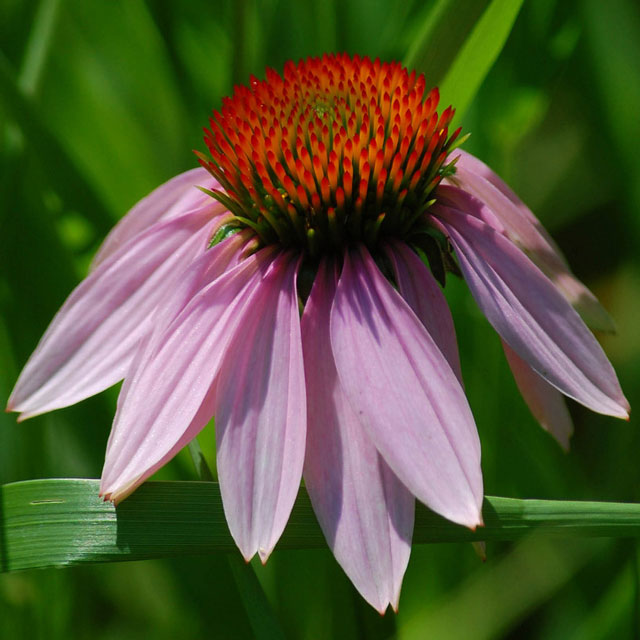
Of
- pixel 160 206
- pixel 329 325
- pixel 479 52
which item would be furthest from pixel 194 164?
pixel 329 325

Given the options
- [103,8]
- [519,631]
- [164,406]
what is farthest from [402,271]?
[103,8]

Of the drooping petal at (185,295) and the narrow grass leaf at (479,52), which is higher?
the narrow grass leaf at (479,52)

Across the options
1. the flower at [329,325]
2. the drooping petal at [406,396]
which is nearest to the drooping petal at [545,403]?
the flower at [329,325]

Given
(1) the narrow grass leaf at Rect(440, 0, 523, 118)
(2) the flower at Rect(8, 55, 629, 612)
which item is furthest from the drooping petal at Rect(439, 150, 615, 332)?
(1) the narrow grass leaf at Rect(440, 0, 523, 118)

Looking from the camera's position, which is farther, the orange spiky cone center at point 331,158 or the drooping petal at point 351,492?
the orange spiky cone center at point 331,158

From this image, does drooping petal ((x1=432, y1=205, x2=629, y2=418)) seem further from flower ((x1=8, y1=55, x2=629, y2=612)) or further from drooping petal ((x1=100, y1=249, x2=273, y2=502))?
drooping petal ((x1=100, y1=249, x2=273, y2=502))

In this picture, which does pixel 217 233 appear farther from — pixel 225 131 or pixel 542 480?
pixel 542 480

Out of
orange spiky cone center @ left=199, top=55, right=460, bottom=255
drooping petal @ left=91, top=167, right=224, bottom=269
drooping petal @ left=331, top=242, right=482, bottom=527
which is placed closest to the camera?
drooping petal @ left=331, top=242, right=482, bottom=527

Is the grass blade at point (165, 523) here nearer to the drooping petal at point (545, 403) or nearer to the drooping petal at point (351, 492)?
the drooping petal at point (351, 492)

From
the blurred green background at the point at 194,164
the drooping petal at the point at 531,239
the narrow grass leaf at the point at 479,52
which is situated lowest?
the blurred green background at the point at 194,164
